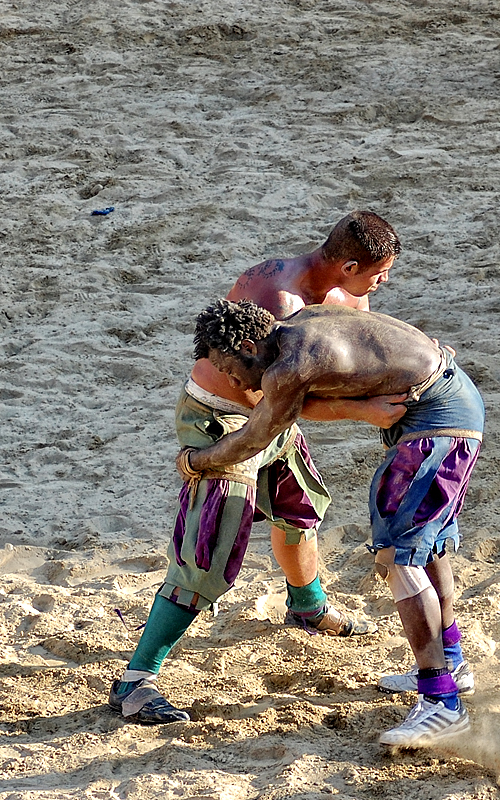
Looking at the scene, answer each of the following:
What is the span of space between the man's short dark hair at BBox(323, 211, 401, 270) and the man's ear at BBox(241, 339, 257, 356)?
1.73ft

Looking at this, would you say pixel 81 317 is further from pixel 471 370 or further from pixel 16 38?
pixel 16 38

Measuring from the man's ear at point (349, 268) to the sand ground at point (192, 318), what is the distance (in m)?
1.36

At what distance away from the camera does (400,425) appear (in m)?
2.95

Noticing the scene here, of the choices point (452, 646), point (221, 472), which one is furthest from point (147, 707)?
point (452, 646)

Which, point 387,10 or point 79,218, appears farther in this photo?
point 387,10

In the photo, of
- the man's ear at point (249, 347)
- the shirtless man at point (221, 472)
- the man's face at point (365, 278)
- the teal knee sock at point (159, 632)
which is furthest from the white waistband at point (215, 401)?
the teal knee sock at point (159, 632)

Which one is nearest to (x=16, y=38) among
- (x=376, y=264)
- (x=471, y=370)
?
(x=471, y=370)

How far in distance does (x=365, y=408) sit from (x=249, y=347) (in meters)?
0.39

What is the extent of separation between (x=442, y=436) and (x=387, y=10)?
23.5 ft

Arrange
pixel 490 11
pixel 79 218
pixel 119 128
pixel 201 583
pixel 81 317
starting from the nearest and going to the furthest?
pixel 201 583
pixel 81 317
pixel 79 218
pixel 119 128
pixel 490 11

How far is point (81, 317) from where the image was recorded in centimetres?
622

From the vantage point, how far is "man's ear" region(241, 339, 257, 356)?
2826 millimetres

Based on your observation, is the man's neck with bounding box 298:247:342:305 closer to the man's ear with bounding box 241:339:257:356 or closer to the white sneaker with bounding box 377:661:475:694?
the man's ear with bounding box 241:339:257:356

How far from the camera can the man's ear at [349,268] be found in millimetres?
3156
